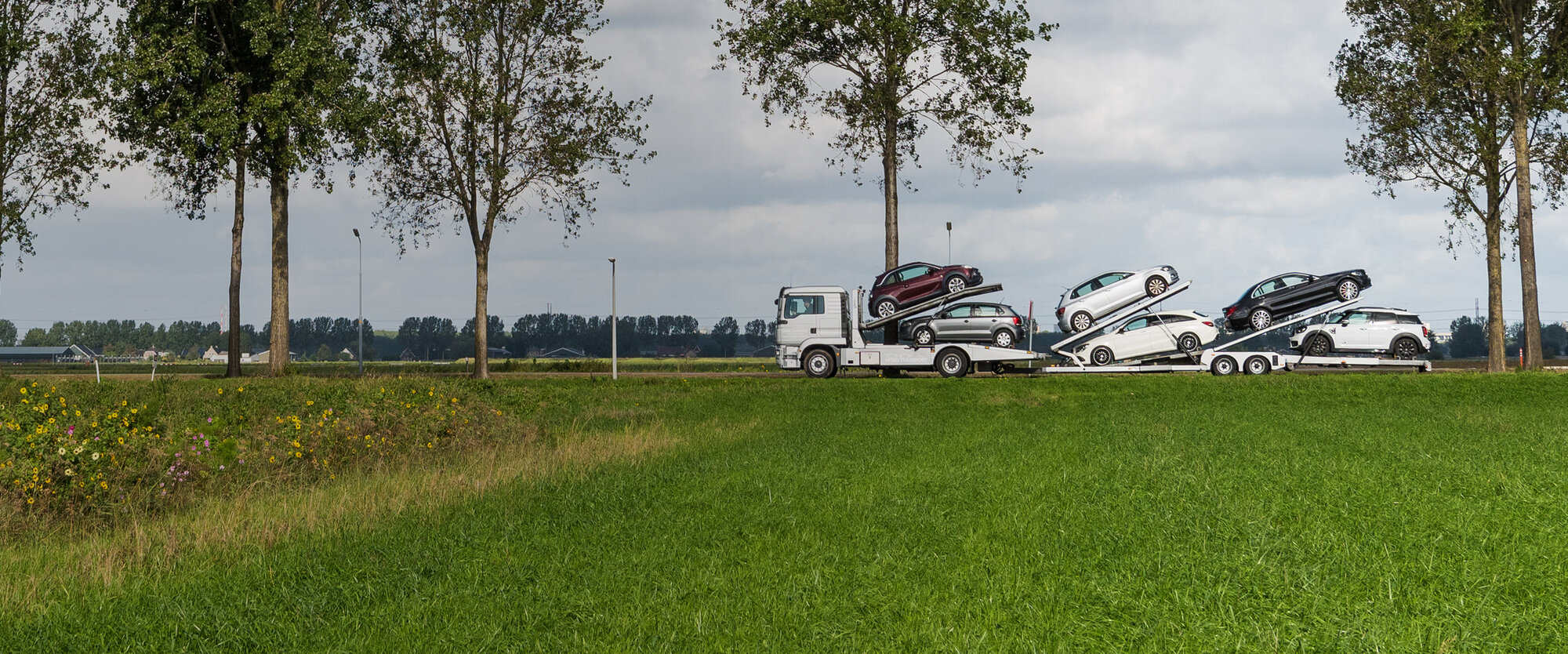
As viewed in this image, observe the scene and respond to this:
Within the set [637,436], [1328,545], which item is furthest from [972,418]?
[1328,545]

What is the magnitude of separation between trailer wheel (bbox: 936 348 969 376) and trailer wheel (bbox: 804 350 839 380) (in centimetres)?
301

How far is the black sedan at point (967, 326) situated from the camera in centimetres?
3103

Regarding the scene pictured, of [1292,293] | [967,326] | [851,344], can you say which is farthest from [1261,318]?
[851,344]

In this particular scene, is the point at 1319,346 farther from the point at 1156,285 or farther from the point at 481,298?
the point at 481,298

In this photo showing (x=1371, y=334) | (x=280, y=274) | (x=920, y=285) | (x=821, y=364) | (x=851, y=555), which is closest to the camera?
(x=851, y=555)

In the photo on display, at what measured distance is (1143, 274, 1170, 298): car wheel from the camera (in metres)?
31.0

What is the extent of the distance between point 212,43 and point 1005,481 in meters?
30.2

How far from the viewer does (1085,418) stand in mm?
21109

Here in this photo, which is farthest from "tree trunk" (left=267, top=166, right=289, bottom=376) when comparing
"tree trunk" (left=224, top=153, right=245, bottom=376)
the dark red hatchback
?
the dark red hatchback

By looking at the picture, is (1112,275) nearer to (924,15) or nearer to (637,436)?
(924,15)

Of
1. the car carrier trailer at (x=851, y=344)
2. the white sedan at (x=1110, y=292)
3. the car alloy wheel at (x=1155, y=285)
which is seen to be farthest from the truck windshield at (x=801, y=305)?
the car alloy wheel at (x=1155, y=285)

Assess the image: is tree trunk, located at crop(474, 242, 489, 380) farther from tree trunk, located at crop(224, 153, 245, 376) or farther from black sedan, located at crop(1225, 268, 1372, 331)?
black sedan, located at crop(1225, 268, 1372, 331)

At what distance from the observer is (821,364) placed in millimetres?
31641

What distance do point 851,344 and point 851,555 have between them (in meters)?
23.1
